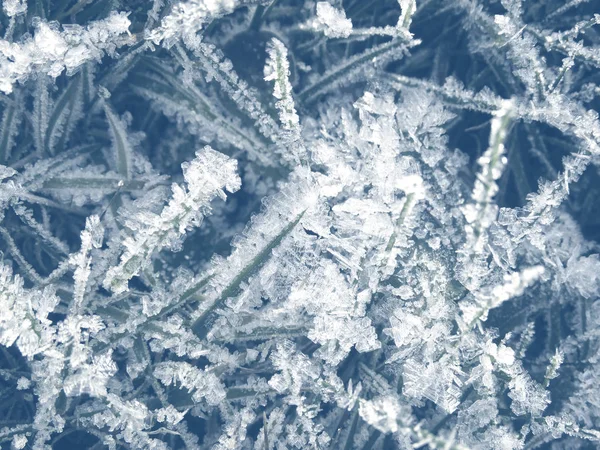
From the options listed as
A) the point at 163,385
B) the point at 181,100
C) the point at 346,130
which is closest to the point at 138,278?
the point at 163,385

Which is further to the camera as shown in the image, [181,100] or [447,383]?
[181,100]

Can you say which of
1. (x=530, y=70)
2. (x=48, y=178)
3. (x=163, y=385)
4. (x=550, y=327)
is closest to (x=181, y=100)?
(x=48, y=178)

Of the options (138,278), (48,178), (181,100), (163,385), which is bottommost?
(163,385)

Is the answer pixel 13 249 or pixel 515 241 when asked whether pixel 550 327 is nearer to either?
pixel 515 241

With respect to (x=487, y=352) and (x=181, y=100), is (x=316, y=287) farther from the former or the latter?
(x=181, y=100)

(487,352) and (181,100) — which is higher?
(181,100)

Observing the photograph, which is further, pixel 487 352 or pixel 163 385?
pixel 163 385
